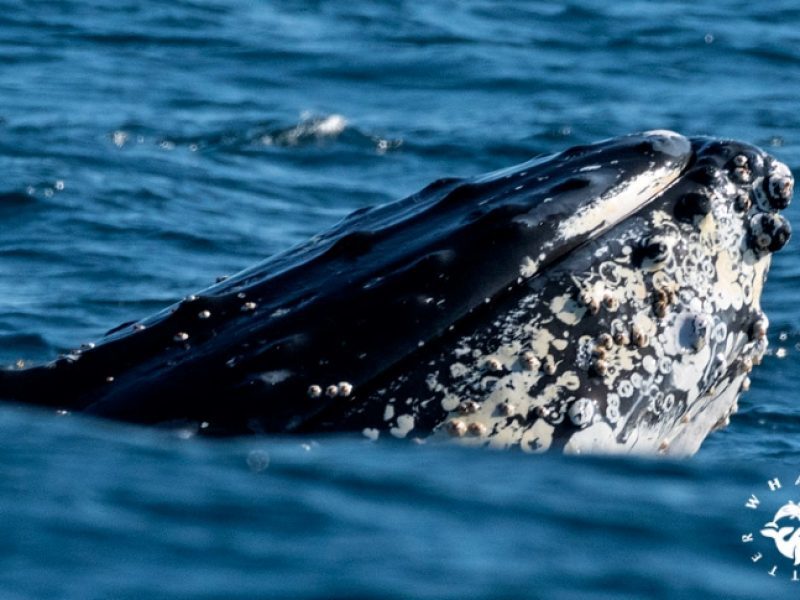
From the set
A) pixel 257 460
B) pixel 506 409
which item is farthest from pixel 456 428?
pixel 257 460

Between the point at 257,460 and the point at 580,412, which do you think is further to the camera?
the point at 580,412

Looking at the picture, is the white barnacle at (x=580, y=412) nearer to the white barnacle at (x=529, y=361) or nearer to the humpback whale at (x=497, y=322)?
the humpback whale at (x=497, y=322)

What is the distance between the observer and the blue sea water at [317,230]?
4.99 meters

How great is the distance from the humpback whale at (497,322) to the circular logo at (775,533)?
464 millimetres

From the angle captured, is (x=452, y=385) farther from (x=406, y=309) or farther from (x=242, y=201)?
(x=242, y=201)

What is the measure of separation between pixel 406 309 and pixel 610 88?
1433cm

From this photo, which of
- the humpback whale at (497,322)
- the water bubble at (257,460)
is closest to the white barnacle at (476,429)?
the humpback whale at (497,322)

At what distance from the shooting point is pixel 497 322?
6.03m

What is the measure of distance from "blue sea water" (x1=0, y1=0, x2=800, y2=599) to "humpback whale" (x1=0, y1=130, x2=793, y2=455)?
0.51 feet

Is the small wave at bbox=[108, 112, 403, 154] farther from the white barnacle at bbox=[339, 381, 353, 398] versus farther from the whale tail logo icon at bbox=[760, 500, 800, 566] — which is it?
the whale tail logo icon at bbox=[760, 500, 800, 566]

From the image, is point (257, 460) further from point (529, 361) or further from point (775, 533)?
point (775, 533)

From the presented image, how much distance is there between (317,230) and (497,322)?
8.12m

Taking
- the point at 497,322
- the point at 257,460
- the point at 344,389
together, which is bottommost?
the point at 257,460

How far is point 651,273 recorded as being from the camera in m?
6.30
